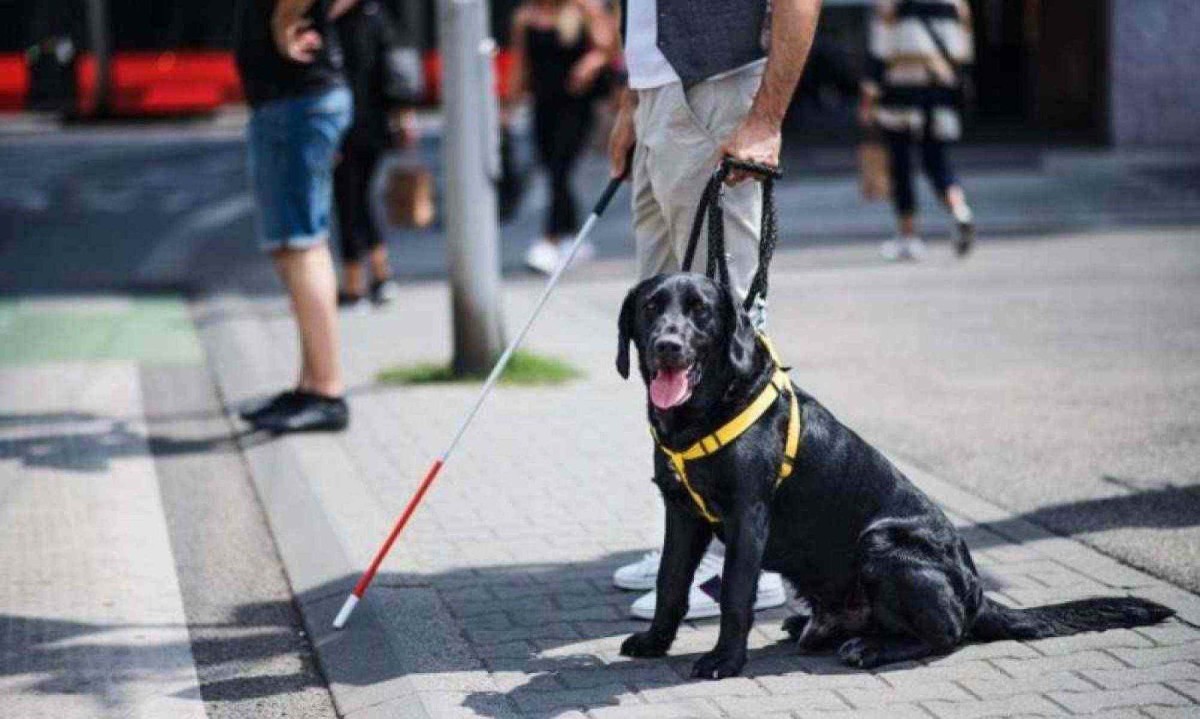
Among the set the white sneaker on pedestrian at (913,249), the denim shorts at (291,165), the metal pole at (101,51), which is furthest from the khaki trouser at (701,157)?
the metal pole at (101,51)

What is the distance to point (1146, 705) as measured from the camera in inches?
169

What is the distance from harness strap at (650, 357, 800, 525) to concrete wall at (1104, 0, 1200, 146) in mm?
16170

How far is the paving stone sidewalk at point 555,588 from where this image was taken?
4.43 metres

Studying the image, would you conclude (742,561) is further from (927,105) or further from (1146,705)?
(927,105)

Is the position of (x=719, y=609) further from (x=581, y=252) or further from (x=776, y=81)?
(x=581, y=252)

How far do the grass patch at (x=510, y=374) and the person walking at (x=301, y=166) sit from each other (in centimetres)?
105

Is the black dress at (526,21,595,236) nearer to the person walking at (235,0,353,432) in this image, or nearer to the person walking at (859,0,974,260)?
the person walking at (859,0,974,260)

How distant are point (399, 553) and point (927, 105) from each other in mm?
7435

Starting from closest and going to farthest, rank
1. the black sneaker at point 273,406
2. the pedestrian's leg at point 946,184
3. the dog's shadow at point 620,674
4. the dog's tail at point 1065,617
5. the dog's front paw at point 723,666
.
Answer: the dog's shadow at point 620,674 < the dog's front paw at point 723,666 < the dog's tail at point 1065,617 < the black sneaker at point 273,406 < the pedestrian's leg at point 946,184

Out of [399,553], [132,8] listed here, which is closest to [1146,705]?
[399,553]

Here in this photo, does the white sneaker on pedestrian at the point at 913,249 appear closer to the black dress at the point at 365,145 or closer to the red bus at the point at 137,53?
the black dress at the point at 365,145

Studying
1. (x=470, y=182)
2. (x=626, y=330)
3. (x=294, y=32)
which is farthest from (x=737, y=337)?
(x=470, y=182)

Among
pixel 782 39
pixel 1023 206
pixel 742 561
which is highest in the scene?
pixel 782 39

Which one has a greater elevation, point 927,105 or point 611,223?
point 927,105
